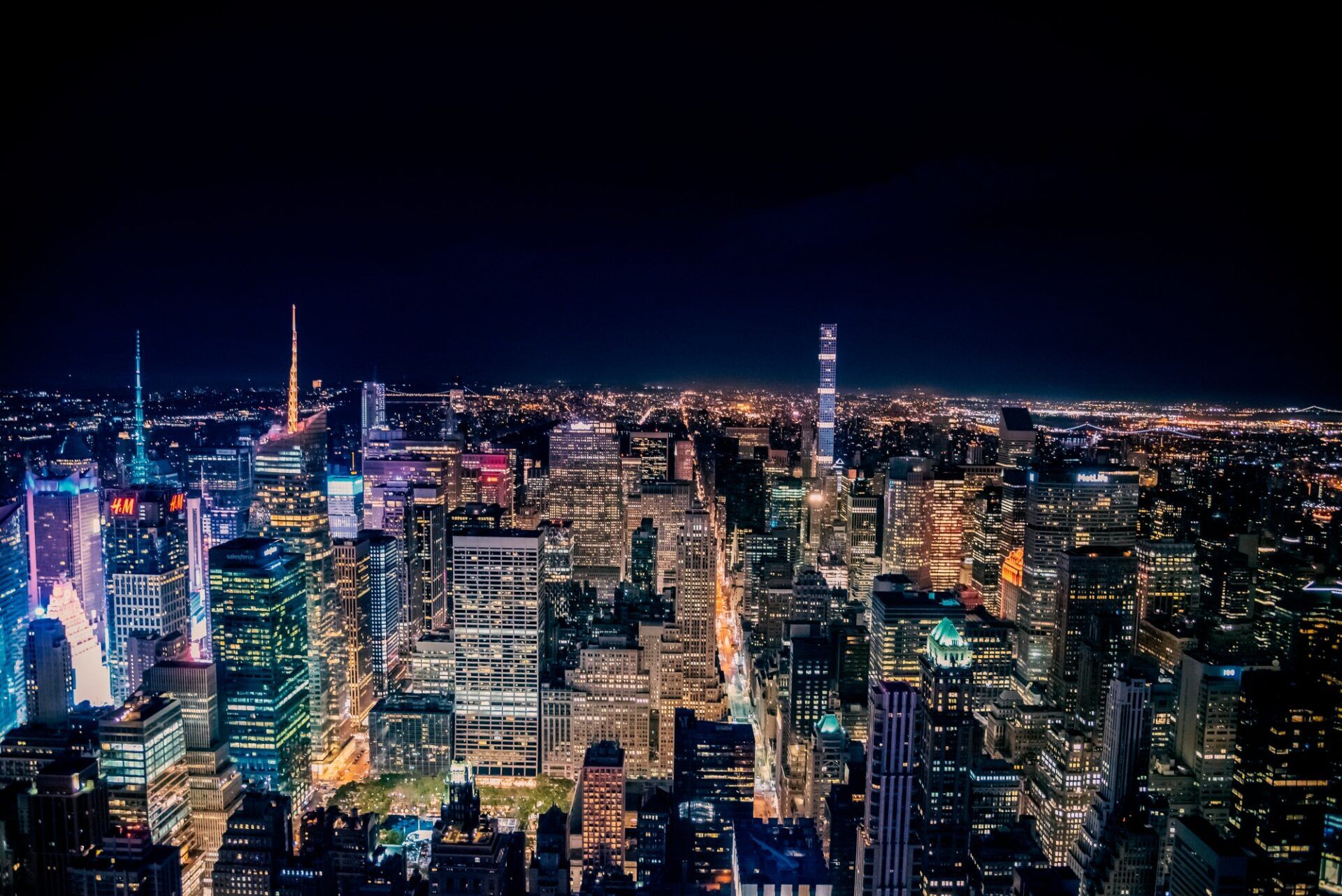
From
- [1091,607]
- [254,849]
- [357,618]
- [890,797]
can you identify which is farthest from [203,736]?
[1091,607]

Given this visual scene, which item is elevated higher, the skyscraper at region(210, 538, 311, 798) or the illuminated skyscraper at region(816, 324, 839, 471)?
the illuminated skyscraper at region(816, 324, 839, 471)

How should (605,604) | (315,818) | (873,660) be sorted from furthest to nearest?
1. (605,604)
2. (873,660)
3. (315,818)

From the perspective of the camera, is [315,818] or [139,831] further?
[315,818]

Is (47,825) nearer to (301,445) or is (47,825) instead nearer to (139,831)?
(139,831)

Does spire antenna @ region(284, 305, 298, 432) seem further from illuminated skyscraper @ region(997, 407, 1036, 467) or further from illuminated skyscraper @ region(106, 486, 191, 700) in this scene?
illuminated skyscraper @ region(997, 407, 1036, 467)

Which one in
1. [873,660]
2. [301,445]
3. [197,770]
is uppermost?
[301,445]

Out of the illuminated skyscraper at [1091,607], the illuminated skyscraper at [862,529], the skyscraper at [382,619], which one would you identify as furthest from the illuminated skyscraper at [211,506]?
the illuminated skyscraper at [1091,607]

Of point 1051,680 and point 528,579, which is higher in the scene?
point 528,579

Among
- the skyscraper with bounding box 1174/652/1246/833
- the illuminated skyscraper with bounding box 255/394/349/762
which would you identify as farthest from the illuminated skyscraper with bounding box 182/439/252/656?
the skyscraper with bounding box 1174/652/1246/833

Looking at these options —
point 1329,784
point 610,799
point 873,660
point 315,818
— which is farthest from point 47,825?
point 1329,784
